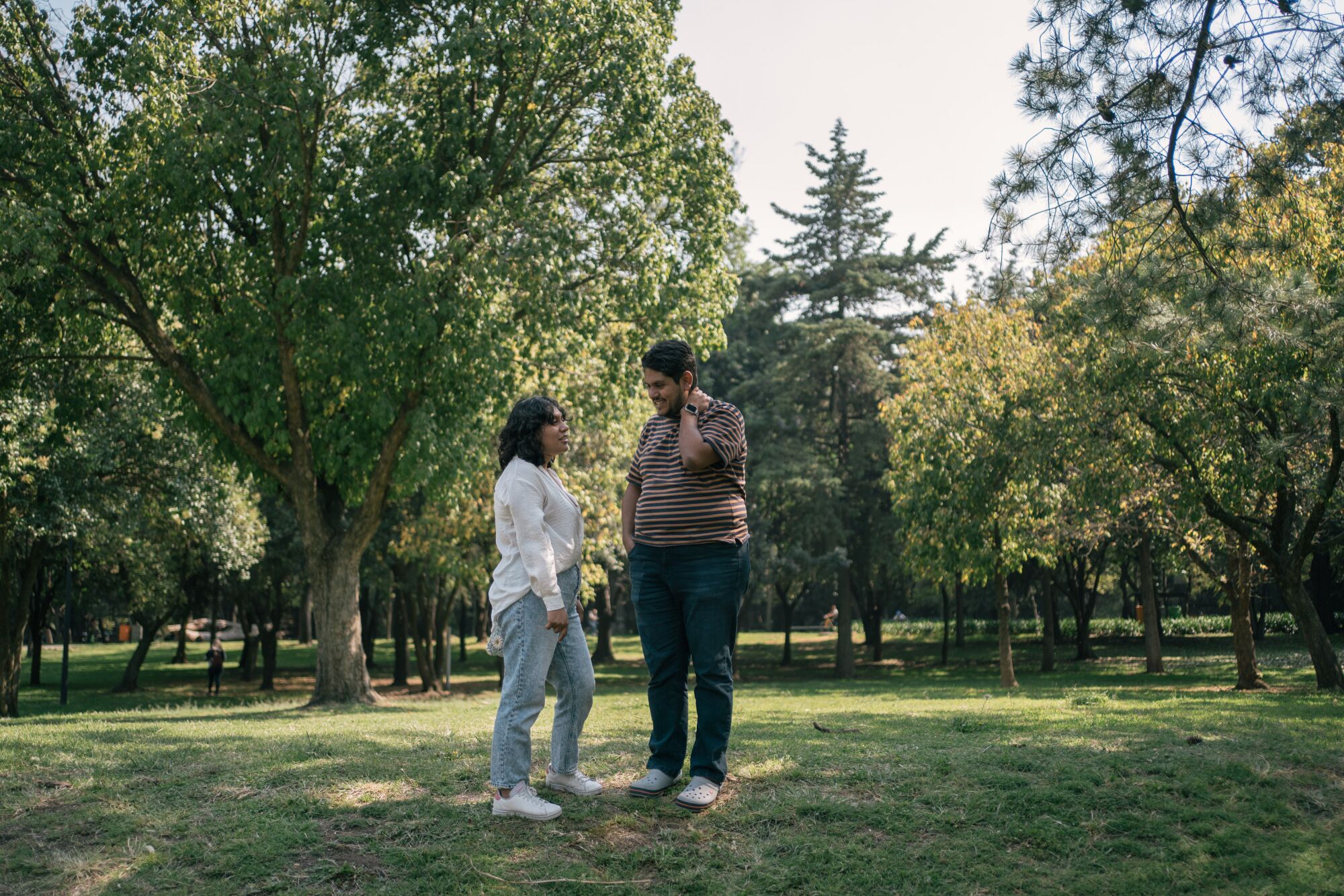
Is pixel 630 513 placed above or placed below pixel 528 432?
below

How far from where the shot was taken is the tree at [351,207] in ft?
42.7

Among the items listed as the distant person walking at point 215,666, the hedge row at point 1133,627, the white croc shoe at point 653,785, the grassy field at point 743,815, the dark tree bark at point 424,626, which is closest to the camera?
the grassy field at point 743,815

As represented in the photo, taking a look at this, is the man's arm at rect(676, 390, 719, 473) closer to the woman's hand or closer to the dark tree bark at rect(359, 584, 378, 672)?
the woman's hand

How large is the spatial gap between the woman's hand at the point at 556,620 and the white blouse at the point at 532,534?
0.08 ft

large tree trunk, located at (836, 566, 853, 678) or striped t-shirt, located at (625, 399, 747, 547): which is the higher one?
striped t-shirt, located at (625, 399, 747, 547)

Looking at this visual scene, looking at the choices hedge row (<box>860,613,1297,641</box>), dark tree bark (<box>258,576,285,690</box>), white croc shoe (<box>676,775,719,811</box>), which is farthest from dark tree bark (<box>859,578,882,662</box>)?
white croc shoe (<box>676,775,719,811</box>)

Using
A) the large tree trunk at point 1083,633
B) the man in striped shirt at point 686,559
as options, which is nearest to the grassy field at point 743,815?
the man in striped shirt at point 686,559

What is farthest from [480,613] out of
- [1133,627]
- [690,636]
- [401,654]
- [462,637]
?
A: [690,636]

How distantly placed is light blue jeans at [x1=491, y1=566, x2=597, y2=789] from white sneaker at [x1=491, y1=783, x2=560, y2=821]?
0.05 metres

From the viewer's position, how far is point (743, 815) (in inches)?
199

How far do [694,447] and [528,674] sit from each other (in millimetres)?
1343

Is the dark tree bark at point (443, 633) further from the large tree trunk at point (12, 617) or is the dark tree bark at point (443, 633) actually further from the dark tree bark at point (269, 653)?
the large tree trunk at point (12, 617)

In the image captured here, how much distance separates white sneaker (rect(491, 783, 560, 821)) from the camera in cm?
491

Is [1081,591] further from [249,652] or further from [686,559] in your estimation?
[686,559]
